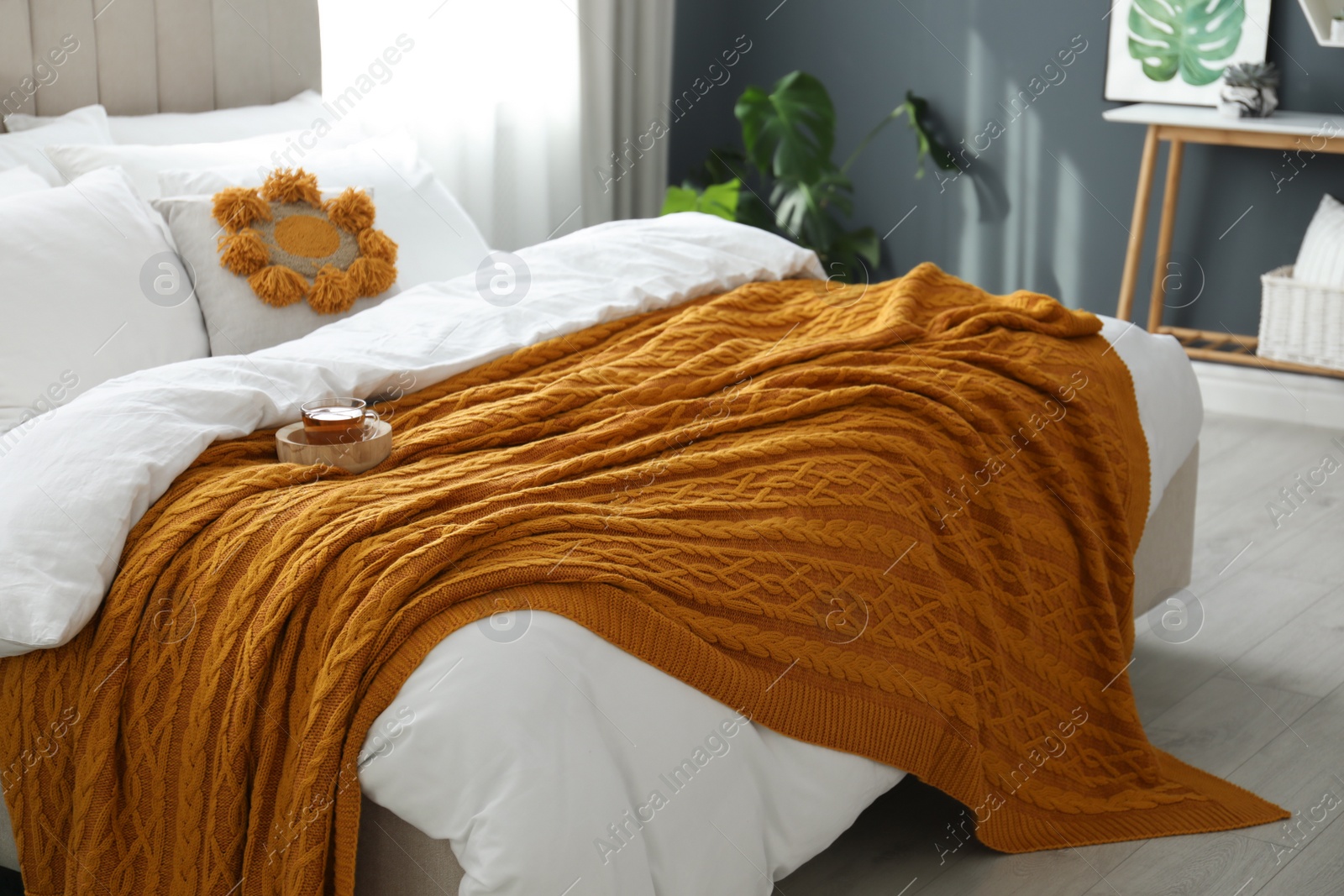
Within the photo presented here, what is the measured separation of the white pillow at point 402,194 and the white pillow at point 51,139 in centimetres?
20

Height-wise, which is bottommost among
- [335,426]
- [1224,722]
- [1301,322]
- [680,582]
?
[1224,722]

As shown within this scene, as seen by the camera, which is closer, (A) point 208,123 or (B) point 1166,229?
(A) point 208,123

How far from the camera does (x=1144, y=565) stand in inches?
90.0

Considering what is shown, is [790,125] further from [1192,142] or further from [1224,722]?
[1224,722]

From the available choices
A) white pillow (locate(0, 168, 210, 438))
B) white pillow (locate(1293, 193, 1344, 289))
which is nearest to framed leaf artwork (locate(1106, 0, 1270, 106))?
white pillow (locate(1293, 193, 1344, 289))

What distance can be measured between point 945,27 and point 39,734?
3604 mm

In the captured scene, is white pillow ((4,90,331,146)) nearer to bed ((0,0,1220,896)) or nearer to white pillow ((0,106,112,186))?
white pillow ((0,106,112,186))

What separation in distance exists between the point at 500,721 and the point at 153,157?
5.32 feet

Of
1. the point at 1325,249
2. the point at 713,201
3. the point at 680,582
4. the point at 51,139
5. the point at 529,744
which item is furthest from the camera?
the point at 713,201

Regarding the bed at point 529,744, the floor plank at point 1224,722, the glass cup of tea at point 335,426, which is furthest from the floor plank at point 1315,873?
the glass cup of tea at point 335,426

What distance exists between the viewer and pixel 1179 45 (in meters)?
3.85

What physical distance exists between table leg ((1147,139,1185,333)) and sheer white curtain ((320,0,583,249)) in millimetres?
1714

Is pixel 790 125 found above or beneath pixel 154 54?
beneath

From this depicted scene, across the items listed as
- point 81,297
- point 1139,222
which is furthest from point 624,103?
point 81,297
